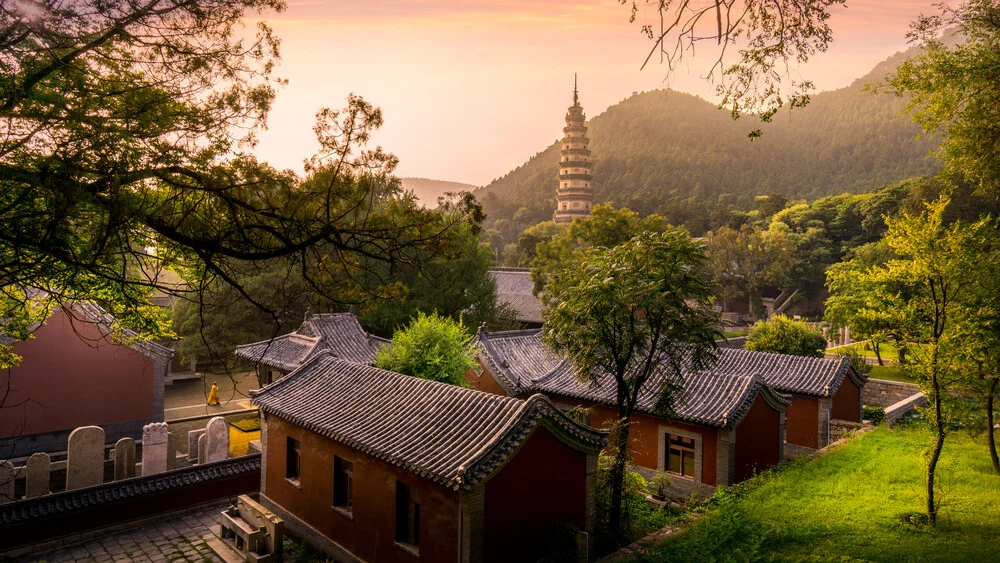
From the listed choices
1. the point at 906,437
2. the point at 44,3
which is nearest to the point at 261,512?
the point at 44,3

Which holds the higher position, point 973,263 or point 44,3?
point 44,3

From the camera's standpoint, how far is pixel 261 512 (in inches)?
375

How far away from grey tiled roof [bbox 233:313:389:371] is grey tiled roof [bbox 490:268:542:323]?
13.2 meters

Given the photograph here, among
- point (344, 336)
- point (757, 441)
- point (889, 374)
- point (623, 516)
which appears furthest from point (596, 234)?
point (623, 516)

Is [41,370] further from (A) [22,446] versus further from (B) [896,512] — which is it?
(B) [896,512]

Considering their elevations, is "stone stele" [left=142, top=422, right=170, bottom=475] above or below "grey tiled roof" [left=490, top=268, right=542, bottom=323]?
below

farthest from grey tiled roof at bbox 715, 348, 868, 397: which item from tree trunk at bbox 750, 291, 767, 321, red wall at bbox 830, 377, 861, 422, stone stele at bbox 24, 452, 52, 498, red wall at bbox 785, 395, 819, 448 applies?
tree trunk at bbox 750, 291, 767, 321

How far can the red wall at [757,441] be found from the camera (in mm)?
12297

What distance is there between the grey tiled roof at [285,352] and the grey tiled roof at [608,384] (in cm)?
545

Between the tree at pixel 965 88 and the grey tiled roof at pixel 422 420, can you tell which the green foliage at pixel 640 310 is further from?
the tree at pixel 965 88

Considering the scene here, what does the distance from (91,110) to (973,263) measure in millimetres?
11270

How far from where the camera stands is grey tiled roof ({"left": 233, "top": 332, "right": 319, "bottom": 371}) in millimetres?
17617

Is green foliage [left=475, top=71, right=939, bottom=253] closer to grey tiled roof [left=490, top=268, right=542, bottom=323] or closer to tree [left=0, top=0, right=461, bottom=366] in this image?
grey tiled roof [left=490, top=268, right=542, bottom=323]

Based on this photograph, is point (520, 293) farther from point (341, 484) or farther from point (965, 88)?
point (965, 88)
